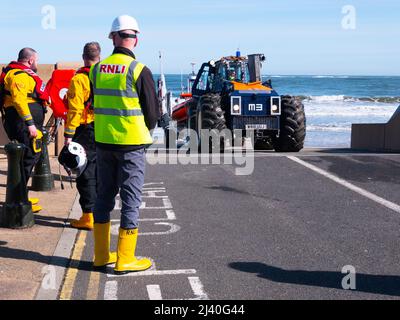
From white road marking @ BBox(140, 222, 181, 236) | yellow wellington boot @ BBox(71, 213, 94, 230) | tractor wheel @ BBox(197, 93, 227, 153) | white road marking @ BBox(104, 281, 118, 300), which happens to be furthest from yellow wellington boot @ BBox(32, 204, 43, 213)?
tractor wheel @ BBox(197, 93, 227, 153)

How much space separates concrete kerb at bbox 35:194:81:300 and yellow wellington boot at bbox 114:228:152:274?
494 mm

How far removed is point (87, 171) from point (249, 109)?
7.10m

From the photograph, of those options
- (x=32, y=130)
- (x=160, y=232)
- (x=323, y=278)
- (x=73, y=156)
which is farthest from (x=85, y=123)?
(x=323, y=278)

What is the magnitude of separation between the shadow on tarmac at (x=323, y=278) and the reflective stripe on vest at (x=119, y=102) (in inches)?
58.9

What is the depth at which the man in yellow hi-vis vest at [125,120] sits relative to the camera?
492cm

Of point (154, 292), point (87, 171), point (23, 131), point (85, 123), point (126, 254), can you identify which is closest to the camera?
point (154, 292)

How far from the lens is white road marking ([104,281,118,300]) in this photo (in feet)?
14.9

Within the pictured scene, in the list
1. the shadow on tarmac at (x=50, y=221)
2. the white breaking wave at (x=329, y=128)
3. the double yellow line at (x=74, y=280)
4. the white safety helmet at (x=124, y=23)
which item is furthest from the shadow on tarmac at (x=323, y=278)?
the white breaking wave at (x=329, y=128)

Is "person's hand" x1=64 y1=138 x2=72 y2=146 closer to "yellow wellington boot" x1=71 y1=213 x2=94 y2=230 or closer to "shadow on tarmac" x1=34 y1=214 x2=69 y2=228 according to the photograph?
"yellow wellington boot" x1=71 y1=213 x2=94 y2=230

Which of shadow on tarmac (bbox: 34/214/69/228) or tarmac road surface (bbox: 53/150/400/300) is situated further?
shadow on tarmac (bbox: 34/214/69/228)

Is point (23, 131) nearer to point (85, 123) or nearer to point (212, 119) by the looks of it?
point (85, 123)

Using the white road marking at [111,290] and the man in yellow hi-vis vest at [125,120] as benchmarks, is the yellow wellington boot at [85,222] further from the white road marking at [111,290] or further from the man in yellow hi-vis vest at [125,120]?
the white road marking at [111,290]

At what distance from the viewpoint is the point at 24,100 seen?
6824 mm

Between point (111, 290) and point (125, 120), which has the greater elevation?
point (125, 120)
